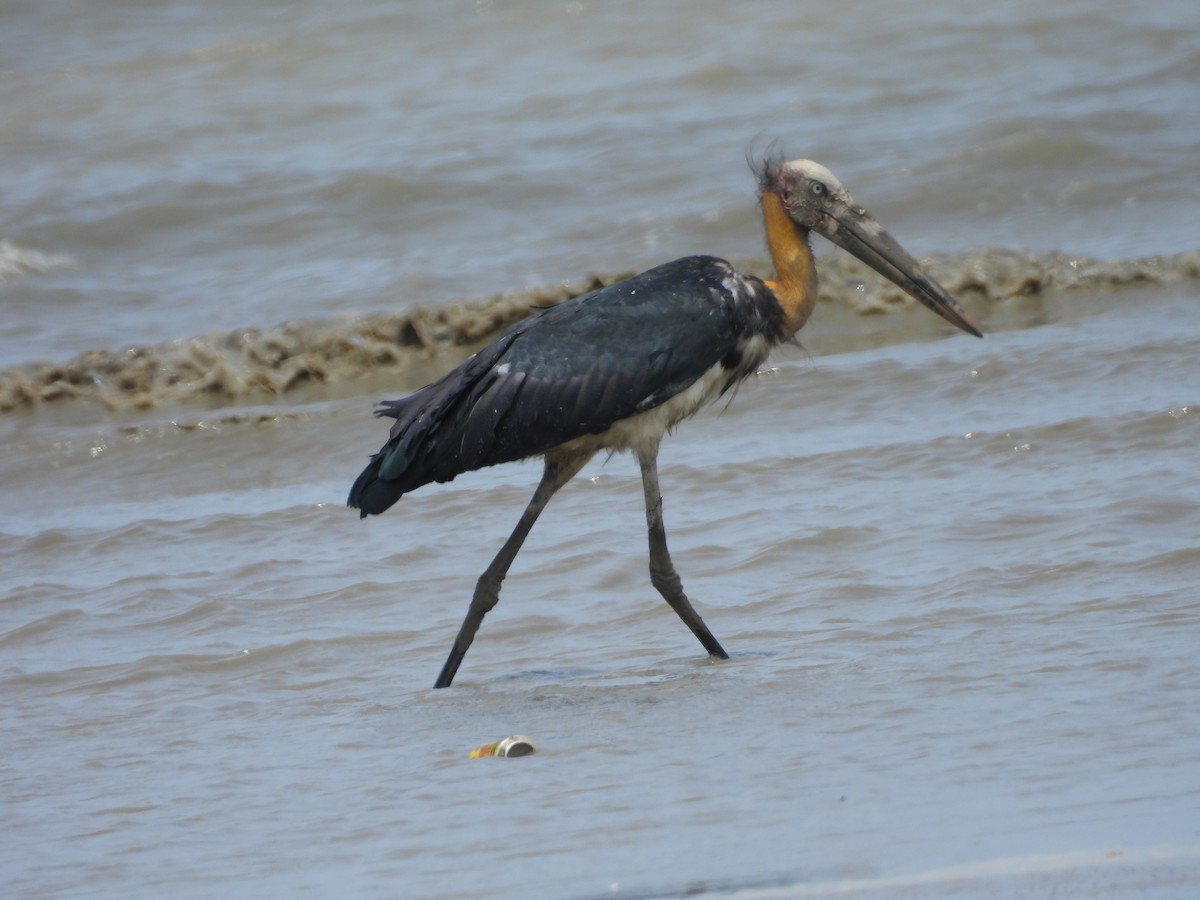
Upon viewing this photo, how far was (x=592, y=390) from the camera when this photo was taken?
601cm

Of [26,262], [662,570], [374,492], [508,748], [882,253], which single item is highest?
[882,253]

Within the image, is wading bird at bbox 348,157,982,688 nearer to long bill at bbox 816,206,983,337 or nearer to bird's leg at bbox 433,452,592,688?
bird's leg at bbox 433,452,592,688

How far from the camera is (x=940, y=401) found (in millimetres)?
8914

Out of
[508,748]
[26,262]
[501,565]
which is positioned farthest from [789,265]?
[26,262]

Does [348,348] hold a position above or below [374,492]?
below

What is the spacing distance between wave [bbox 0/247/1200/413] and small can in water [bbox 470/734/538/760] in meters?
6.51

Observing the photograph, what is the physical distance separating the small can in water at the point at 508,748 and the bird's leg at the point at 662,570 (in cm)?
116

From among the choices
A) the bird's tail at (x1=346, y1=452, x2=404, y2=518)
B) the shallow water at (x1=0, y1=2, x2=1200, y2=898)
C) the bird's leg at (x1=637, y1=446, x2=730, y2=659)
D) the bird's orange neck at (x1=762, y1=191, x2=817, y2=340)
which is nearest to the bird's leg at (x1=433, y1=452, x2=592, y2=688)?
the shallow water at (x1=0, y1=2, x2=1200, y2=898)

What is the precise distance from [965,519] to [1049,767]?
9.44 feet

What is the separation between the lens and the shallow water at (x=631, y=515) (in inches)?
168

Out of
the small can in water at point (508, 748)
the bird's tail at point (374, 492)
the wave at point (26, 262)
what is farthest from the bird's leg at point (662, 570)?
the wave at point (26, 262)

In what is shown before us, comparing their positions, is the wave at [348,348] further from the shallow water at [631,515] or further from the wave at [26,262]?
the wave at [26,262]

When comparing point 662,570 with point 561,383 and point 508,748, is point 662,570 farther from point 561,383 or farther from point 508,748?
point 508,748

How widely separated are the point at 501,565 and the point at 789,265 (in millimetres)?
1443
